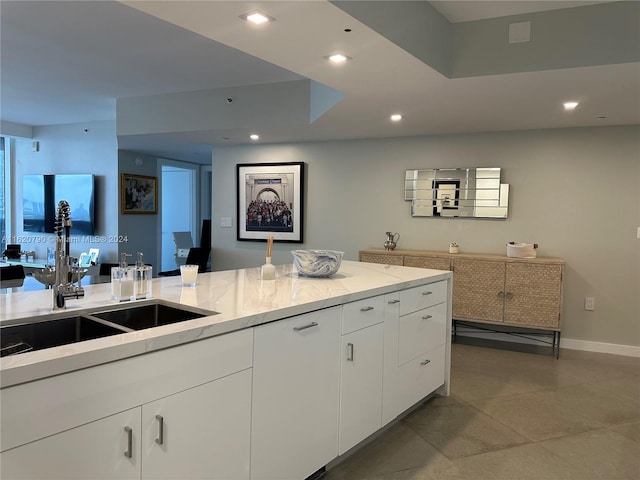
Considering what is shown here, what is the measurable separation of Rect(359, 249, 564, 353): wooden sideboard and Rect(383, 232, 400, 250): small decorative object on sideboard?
0.41 m

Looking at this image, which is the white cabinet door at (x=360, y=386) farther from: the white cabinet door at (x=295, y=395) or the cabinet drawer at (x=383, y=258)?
the cabinet drawer at (x=383, y=258)

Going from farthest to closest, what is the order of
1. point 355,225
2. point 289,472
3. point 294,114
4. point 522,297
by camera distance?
point 355,225
point 294,114
point 522,297
point 289,472

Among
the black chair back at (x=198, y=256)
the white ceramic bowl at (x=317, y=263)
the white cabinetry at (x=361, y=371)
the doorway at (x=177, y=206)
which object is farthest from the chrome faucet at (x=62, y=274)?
the doorway at (x=177, y=206)

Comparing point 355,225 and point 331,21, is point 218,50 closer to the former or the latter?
point 331,21

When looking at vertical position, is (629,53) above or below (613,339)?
above

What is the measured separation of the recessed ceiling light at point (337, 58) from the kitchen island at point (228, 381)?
1.29 metres

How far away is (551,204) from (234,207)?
12.8 ft

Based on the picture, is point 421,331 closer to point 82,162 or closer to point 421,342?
point 421,342

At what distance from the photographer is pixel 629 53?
2740 mm

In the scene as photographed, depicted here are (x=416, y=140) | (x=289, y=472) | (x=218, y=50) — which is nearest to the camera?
(x=289, y=472)

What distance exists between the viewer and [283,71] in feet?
14.8

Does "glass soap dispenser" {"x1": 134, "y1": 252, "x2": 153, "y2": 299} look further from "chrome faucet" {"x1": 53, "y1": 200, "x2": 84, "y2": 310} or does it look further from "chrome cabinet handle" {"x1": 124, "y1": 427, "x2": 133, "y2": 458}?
"chrome cabinet handle" {"x1": 124, "y1": 427, "x2": 133, "y2": 458}

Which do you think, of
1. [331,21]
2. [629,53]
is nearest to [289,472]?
[331,21]

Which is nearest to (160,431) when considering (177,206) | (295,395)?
(295,395)
